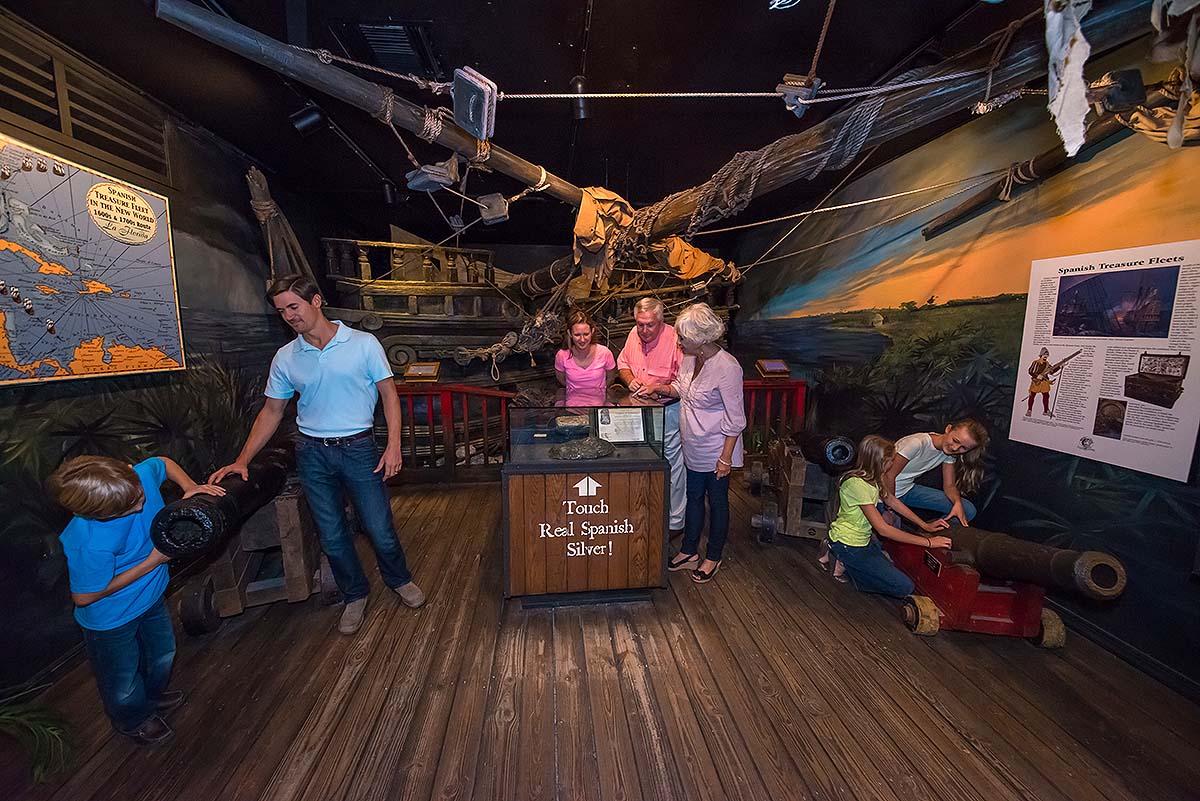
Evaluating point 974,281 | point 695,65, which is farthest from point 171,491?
point 974,281

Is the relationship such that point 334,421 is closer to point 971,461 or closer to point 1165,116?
point 971,461

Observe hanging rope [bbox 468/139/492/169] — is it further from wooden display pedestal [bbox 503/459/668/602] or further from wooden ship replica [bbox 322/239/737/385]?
wooden ship replica [bbox 322/239/737/385]

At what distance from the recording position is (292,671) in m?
2.21

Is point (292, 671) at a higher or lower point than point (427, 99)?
lower

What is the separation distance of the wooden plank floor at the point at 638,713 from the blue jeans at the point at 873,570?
5.2 inches

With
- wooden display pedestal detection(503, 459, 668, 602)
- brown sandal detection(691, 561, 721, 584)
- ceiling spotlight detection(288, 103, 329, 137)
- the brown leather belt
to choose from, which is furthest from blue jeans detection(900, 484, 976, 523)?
ceiling spotlight detection(288, 103, 329, 137)

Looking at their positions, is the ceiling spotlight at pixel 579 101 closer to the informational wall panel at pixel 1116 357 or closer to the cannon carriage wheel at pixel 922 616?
the informational wall panel at pixel 1116 357

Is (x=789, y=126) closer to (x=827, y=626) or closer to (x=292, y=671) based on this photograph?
(x=827, y=626)

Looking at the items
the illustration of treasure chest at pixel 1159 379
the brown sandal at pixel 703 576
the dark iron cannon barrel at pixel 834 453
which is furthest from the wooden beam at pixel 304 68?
the illustration of treasure chest at pixel 1159 379

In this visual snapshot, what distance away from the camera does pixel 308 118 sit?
357 cm

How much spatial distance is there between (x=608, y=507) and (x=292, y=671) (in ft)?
6.13

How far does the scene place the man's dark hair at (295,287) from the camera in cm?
214

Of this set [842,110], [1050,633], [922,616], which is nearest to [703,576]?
[922,616]

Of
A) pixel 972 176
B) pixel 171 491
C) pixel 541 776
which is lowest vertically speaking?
pixel 541 776
